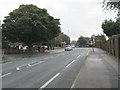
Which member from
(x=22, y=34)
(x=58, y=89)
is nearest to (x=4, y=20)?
(x=22, y=34)

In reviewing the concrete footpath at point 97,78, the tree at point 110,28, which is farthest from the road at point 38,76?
the tree at point 110,28

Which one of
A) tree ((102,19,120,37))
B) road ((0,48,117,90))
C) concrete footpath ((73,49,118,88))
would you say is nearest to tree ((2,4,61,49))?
tree ((102,19,120,37))

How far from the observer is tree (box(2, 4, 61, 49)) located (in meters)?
61.5

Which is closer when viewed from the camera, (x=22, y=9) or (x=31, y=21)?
(x=31, y=21)

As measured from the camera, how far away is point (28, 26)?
201 feet

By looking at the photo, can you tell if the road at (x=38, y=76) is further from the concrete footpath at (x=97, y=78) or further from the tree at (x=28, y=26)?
the tree at (x=28, y=26)

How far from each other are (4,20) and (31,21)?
636cm

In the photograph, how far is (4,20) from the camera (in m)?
65.8

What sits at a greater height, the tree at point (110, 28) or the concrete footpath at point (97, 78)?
the tree at point (110, 28)

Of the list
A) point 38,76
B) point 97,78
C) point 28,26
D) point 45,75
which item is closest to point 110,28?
point 28,26

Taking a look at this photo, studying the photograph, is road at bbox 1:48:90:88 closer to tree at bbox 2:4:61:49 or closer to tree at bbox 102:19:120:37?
tree at bbox 2:4:61:49

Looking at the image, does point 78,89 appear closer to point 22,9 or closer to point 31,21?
point 31,21

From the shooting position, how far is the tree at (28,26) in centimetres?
6147

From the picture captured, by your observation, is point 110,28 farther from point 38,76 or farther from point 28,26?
point 38,76
